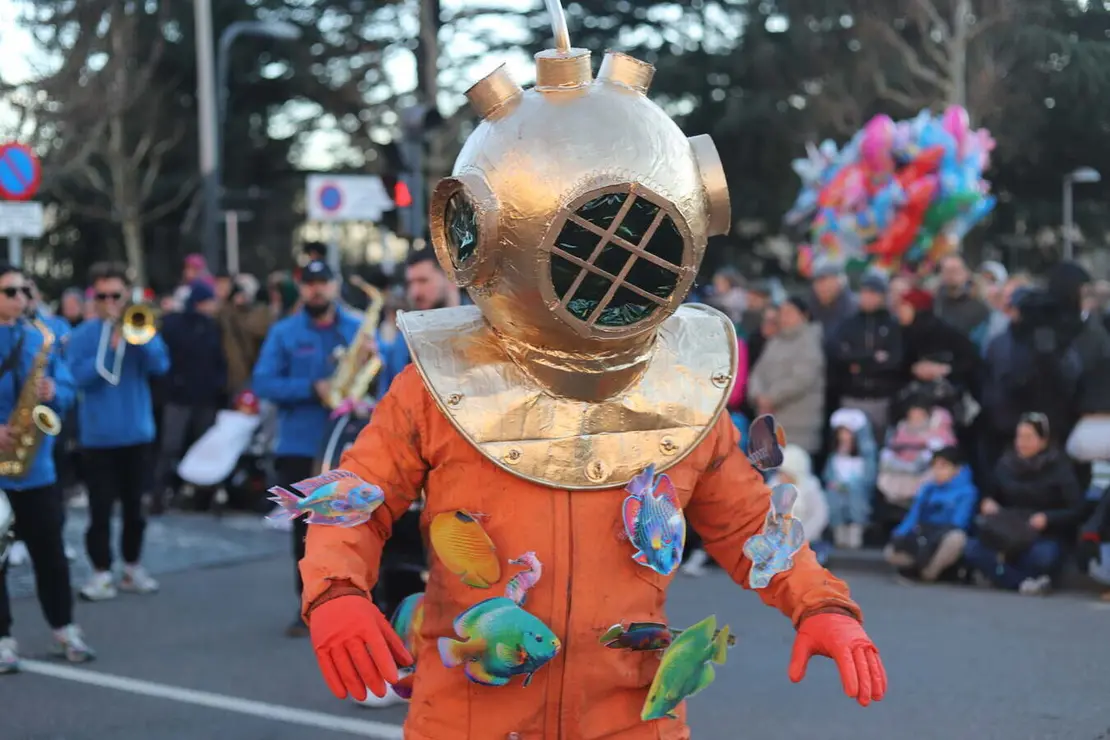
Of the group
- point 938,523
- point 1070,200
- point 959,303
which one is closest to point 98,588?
point 938,523

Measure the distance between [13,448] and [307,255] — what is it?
10.5 ft

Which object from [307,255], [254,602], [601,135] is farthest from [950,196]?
[601,135]

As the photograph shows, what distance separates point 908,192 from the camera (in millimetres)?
13109

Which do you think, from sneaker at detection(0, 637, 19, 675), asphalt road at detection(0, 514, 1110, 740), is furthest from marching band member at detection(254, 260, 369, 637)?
sneaker at detection(0, 637, 19, 675)

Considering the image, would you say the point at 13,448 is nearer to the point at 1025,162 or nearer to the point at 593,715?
the point at 593,715

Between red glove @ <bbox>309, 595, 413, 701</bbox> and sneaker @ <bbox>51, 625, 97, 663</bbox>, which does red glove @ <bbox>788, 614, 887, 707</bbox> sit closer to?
red glove @ <bbox>309, 595, 413, 701</bbox>

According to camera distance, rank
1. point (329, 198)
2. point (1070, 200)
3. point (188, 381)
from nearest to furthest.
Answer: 1. point (188, 381)
2. point (1070, 200)
3. point (329, 198)

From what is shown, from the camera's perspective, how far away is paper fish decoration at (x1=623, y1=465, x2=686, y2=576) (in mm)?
2566

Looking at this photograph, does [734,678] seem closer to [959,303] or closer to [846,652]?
[846,652]

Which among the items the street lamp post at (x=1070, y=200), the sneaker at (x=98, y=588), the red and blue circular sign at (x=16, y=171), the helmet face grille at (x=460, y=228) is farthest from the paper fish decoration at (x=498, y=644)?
the street lamp post at (x=1070, y=200)

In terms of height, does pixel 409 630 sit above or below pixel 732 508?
below

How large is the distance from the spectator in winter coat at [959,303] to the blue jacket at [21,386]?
236 inches

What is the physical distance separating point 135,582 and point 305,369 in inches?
77.8

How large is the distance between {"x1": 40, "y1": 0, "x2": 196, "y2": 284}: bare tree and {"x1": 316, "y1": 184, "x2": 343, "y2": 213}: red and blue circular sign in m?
14.2
